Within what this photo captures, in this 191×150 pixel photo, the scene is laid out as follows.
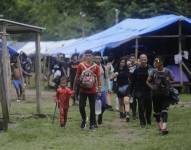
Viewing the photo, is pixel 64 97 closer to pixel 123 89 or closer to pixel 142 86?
pixel 142 86

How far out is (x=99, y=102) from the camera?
1582 cm

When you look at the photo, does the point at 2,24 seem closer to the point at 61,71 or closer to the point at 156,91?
the point at 156,91

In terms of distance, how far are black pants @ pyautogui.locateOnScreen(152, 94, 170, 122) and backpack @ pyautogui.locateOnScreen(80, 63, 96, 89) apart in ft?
4.87

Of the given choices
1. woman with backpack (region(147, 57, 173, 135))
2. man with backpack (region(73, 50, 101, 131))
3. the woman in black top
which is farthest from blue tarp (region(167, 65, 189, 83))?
woman with backpack (region(147, 57, 173, 135))

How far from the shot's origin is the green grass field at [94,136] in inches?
494

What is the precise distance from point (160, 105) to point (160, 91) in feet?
1.15

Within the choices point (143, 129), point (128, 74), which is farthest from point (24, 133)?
point (128, 74)

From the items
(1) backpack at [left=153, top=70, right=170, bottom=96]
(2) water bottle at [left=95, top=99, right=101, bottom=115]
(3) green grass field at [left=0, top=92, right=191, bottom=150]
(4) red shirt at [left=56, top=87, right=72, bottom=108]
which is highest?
(1) backpack at [left=153, top=70, right=170, bottom=96]

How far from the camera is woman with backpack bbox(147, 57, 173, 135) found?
13992 millimetres

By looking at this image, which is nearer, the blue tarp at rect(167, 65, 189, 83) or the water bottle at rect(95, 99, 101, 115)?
the water bottle at rect(95, 99, 101, 115)

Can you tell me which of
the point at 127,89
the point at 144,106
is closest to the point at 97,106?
the point at 144,106

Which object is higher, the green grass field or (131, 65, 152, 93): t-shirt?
(131, 65, 152, 93): t-shirt

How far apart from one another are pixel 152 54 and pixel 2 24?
14.6 metres

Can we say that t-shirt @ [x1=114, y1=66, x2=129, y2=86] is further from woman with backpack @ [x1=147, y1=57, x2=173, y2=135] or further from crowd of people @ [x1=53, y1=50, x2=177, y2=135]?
woman with backpack @ [x1=147, y1=57, x2=173, y2=135]
